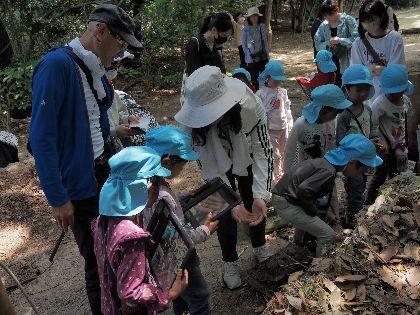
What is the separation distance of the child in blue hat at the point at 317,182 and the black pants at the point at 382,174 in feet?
2.97

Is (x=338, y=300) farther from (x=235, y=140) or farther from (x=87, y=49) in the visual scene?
(x=87, y=49)

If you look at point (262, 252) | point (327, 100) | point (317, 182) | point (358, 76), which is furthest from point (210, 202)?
point (358, 76)

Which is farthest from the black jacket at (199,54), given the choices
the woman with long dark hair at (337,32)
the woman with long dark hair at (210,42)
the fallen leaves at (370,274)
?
the fallen leaves at (370,274)

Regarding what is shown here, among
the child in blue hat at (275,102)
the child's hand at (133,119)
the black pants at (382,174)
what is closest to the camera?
the child's hand at (133,119)

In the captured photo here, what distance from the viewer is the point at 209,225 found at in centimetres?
251

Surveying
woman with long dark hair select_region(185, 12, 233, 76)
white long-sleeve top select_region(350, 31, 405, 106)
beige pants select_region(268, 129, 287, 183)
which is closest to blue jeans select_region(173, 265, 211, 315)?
beige pants select_region(268, 129, 287, 183)

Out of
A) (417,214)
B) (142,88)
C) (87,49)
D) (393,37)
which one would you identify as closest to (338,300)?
(417,214)

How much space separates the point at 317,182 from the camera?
311 cm

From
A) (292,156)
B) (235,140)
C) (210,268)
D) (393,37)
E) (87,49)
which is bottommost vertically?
(210,268)

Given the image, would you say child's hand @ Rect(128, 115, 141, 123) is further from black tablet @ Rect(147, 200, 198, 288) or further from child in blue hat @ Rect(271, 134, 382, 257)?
black tablet @ Rect(147, 200, 198, 288)

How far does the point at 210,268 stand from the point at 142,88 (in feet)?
21.4

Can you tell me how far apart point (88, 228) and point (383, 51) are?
3.43 m

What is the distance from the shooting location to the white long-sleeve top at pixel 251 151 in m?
3.05

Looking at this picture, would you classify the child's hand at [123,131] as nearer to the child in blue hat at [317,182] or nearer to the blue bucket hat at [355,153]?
the child in blue hat at [317,182]
